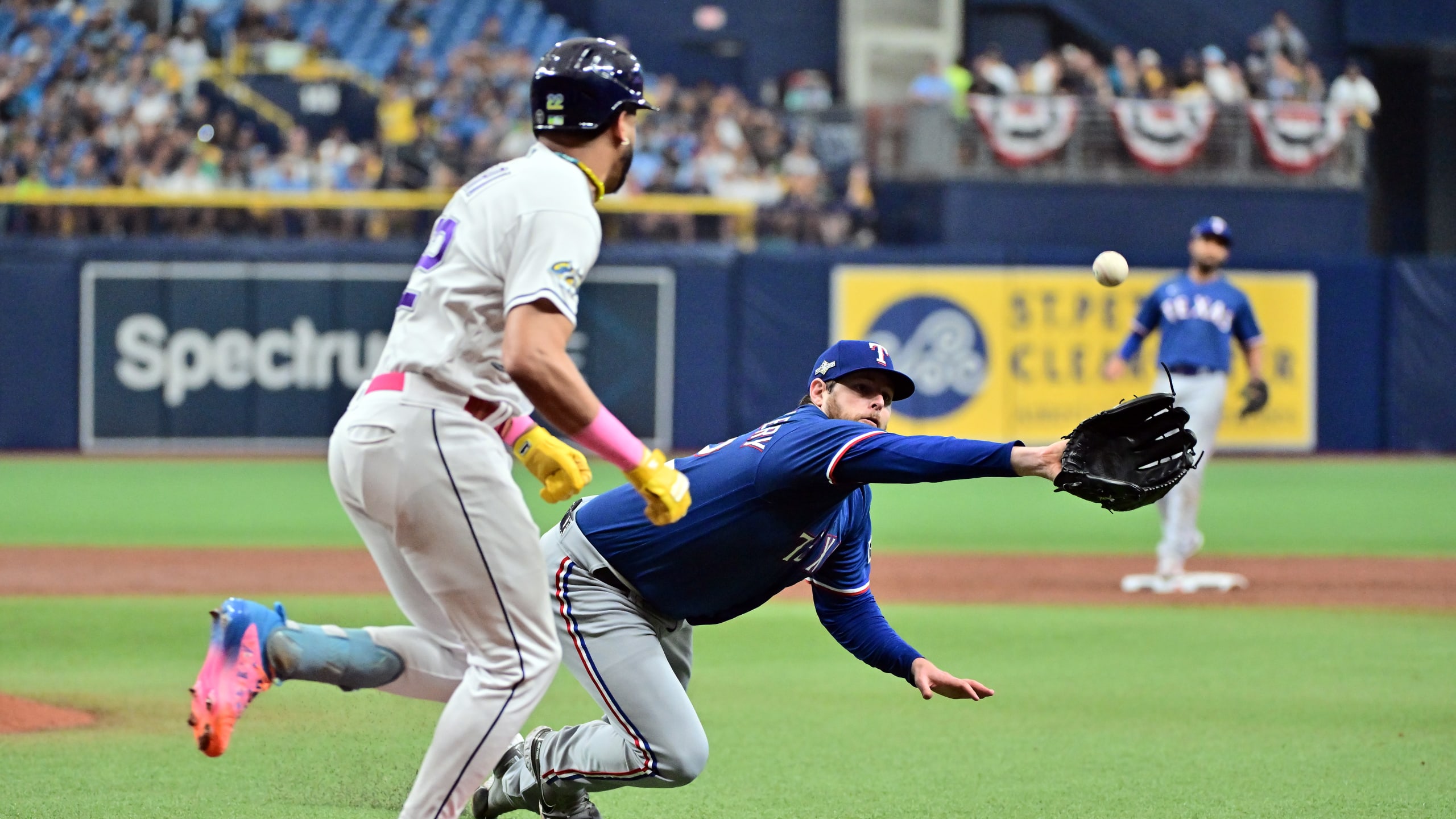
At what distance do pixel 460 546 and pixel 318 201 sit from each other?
627 inches

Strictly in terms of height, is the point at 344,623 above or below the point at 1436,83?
below

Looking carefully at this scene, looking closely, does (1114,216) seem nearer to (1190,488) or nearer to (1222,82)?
(1222,82)

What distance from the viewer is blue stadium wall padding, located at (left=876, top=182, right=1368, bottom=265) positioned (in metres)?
21.7

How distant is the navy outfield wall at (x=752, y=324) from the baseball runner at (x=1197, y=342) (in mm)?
8943

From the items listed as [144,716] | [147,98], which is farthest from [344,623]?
[147,98]

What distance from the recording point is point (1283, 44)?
24.4 metres

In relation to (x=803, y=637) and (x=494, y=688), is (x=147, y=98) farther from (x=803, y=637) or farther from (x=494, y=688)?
(x=494, y=688)

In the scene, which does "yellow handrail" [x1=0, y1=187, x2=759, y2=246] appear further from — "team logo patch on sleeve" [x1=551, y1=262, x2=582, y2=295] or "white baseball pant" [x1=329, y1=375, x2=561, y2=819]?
"team logo patch on sleeve" [x1=551, y1=262, x2=582, y2=295]

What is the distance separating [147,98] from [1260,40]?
52.2 feet

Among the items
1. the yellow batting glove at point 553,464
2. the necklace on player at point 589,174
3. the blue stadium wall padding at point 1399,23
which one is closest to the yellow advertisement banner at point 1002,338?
the blue stadium wall padding at point 1399,23

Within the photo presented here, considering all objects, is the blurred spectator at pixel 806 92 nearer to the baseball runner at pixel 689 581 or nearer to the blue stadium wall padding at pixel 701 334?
the blue stadium wall padding at pixel 701 334

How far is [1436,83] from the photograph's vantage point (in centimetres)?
2927

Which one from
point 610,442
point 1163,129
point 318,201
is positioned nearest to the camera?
point 610,442

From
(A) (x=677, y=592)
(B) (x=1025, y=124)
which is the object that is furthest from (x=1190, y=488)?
(B) (x=1025, y=124)
